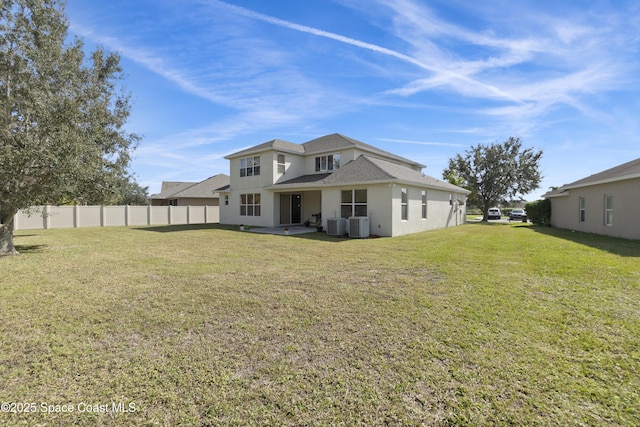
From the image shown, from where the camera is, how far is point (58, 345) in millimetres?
3371

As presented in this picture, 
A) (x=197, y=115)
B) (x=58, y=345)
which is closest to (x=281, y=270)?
(x=58, y=345)

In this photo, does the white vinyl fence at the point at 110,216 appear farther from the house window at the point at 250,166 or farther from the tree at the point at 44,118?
the tree at the point at 44,118

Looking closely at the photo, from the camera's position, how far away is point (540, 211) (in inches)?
917

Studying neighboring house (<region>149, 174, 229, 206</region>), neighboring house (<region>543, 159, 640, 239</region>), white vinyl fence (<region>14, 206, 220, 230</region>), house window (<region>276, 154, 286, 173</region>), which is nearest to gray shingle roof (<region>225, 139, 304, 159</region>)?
house window (<region>276, 154, 286, 173</region>)

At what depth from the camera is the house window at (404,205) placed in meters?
14.9

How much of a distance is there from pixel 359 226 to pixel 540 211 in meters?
18.3

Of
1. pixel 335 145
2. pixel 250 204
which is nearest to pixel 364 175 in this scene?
pixel 335 145

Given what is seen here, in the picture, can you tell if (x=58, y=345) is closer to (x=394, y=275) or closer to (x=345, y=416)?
(x=345, y=416)

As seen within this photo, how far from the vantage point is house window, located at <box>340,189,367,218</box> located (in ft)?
49.1

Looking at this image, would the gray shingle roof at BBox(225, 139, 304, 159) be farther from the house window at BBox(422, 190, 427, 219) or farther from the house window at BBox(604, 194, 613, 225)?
the house window at BBox(604, 194, 613, 225)

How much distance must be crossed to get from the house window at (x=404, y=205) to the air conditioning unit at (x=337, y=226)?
2.98m

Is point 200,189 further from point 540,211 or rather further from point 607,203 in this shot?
point 607,203

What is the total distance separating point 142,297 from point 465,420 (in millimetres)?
5121

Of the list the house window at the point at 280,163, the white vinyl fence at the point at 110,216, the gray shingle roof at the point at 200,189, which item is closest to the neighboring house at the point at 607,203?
the house window at the point at 280,163
